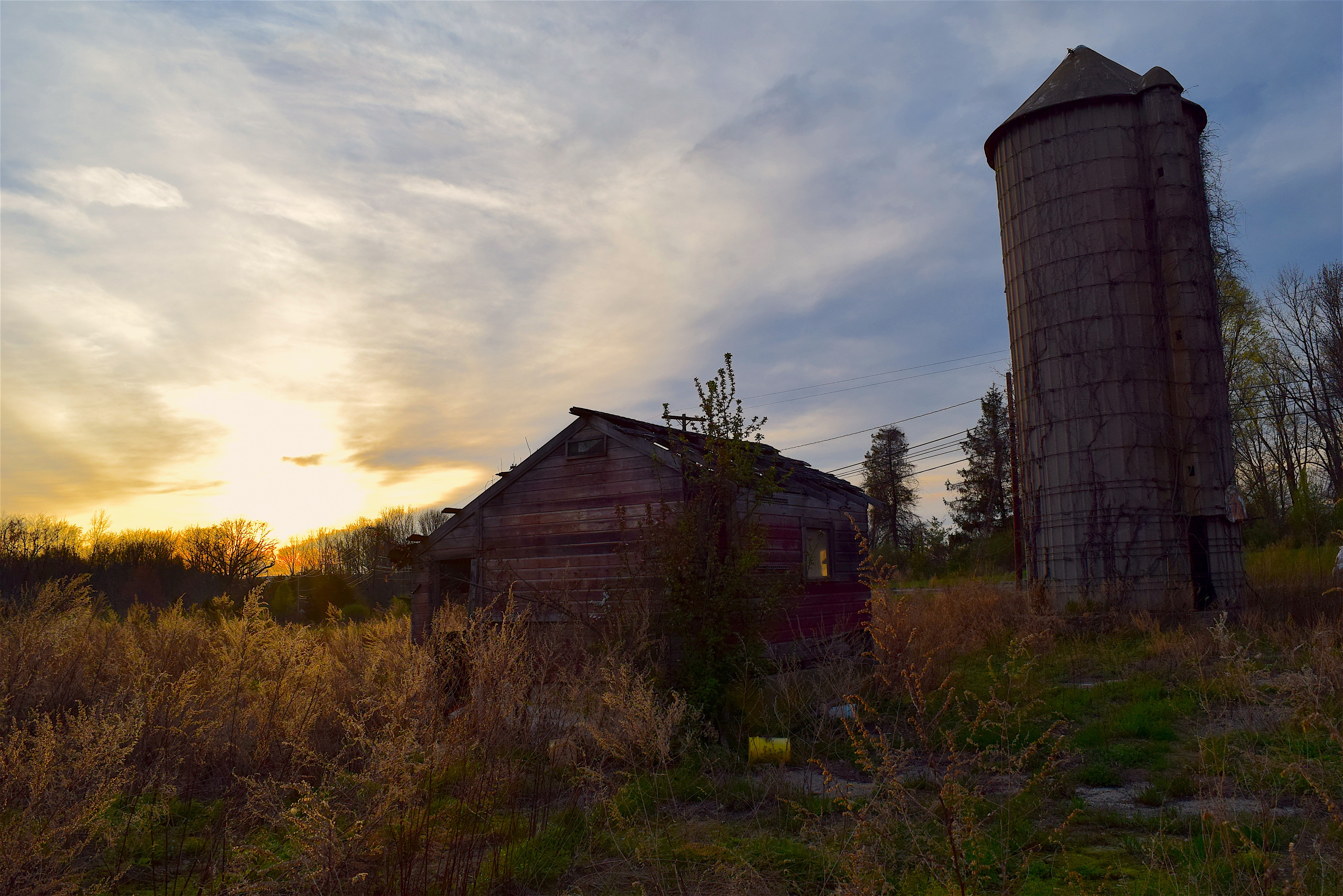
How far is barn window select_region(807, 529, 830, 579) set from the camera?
1441cm

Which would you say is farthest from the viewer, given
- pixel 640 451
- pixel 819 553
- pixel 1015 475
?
pixel 1015 475

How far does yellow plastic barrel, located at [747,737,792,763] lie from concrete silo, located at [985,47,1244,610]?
9.43m

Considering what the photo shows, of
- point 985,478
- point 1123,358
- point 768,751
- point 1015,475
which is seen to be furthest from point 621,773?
point 985,478

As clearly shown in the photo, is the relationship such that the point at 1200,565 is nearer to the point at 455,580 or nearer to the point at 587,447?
the point at 587,447

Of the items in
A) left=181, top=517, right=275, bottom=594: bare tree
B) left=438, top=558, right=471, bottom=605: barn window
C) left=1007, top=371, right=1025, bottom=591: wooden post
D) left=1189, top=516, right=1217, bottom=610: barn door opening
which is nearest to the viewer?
left=1189, top=516, right=1217, bottom=610: barn door opening

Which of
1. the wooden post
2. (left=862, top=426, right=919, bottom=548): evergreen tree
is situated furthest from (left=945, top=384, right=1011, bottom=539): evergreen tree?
the wooden post

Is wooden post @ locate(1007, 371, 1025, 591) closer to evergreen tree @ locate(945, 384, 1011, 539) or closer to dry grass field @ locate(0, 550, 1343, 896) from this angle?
dry grass field @ locate(0, 550, 1343, 896)

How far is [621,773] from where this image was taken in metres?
5.60

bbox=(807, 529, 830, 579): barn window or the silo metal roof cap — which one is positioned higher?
the silo metal roof cap

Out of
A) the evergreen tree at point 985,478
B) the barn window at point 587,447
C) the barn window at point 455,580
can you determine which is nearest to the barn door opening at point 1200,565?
the barn window at point 587,447

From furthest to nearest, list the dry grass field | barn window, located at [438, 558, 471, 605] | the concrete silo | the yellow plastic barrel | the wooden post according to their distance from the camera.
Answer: the wooden post
barn window, located at [438, 558, 471, 605]
the concrete silo
the yellow plastic barrel
the dry grass field

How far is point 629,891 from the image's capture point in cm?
463

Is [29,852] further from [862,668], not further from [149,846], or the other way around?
[862,668]

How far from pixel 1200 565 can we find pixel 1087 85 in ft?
31.7
